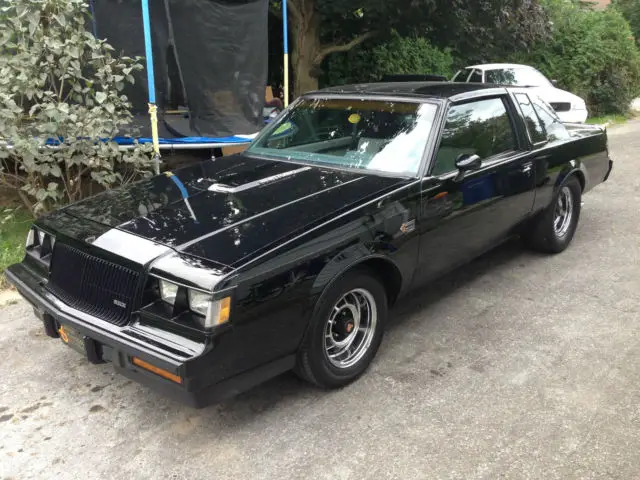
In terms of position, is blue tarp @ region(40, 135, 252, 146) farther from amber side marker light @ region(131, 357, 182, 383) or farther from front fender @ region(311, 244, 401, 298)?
amber side marker light @ region(131, 357, 182, 383)

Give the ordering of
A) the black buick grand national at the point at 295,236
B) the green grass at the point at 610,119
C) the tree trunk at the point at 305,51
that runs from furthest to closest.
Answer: the green grass at the point at 610,119, the tree trunk at the point at 305,51, the black buick grand national at the point at 295,236

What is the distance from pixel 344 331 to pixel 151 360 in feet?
3.83

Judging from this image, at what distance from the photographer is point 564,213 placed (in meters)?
5.50

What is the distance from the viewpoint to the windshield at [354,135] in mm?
3793

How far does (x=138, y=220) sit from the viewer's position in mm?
3127

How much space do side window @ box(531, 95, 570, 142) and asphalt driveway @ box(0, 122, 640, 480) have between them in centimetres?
157

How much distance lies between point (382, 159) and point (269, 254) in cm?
140

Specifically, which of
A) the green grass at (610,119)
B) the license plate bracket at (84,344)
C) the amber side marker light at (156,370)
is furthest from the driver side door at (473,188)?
the green grass at (610,119)

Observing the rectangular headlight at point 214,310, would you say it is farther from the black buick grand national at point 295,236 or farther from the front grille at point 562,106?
the front grille at point 562,106

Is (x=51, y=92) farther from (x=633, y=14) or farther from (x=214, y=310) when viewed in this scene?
(x=633, y=14)

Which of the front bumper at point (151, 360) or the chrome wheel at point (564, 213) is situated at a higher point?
the chrome wheel at point (564, 213)

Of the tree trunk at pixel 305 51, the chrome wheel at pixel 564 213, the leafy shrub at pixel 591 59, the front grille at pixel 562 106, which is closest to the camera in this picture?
the chrome wheel at pixel 564 213

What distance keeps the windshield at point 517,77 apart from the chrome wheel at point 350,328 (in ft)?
30.1

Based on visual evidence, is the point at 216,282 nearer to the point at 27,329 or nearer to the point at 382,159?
the point at 382,159
